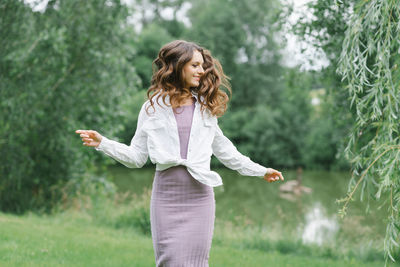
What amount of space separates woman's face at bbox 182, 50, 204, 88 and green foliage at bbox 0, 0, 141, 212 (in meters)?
5.58

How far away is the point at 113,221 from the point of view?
8.16 m

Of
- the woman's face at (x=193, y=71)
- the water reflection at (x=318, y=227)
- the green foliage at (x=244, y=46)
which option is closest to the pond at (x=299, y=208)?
the water reflection at (x=318, y=227)

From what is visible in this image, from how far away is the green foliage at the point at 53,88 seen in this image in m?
7.94

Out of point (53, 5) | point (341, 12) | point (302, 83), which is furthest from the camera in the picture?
point (53, 5)

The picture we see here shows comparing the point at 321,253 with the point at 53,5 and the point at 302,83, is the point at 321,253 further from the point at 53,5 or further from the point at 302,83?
the point at 53,5

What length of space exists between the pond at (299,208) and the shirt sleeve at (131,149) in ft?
5.70

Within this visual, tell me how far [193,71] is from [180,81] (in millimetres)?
100

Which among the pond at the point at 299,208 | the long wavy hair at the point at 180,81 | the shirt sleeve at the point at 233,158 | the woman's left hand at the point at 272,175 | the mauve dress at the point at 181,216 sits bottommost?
the pond at the point at 299,208

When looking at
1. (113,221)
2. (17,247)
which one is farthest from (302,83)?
(17,247)

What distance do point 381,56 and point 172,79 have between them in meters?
1.76

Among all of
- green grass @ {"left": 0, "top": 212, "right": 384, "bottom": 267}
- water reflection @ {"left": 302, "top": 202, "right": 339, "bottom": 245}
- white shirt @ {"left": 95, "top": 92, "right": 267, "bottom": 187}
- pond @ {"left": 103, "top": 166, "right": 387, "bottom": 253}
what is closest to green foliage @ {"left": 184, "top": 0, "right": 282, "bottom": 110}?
pond @ {"left": 103, "top": 166, "right": 387, "bottom": 253}

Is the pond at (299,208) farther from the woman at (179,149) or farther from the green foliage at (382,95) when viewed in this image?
the woman at (179,149)

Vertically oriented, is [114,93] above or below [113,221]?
above

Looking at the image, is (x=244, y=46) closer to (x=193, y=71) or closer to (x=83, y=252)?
(x=83, y=252)
